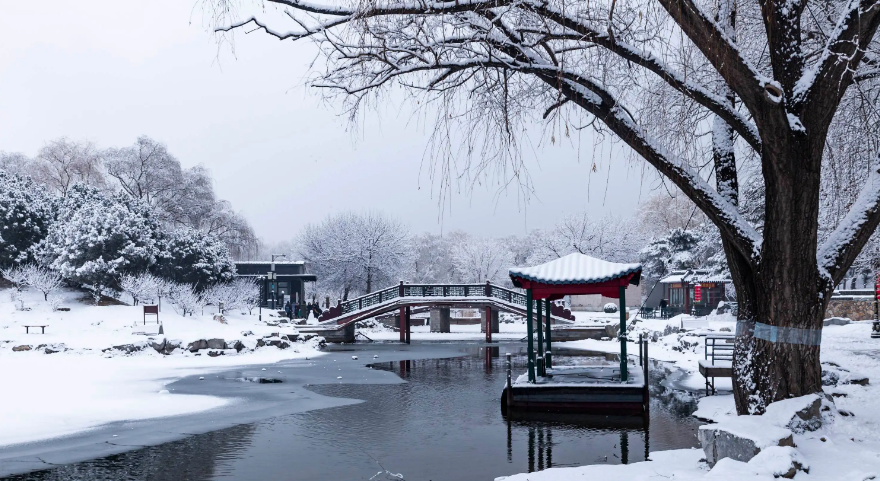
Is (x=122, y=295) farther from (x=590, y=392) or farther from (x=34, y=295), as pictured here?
(x=590, y=392)

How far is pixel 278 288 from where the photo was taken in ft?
198

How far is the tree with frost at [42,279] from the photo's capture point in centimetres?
3535

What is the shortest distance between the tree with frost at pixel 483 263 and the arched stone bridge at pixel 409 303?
119 feet

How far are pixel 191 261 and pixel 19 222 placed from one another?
362 inches

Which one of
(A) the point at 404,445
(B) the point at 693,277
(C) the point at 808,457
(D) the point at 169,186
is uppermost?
(D) the point at 169,186

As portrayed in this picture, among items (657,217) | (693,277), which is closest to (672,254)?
(693,277)

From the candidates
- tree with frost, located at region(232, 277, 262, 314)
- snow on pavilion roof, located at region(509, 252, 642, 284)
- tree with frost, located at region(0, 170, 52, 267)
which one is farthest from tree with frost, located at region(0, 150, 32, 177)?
snow on pavilion roof, located at region(509, 252, 642, 284)

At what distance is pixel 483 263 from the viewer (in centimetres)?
7900

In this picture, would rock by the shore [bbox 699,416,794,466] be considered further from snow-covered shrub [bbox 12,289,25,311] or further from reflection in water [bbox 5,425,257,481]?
snow-covered shrub [bbox 12,289,25,311]

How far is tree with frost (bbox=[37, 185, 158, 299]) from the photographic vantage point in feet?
120

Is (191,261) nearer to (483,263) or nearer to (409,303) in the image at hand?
(409,303)

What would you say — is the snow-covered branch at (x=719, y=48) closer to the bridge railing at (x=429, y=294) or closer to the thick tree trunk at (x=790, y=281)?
the thick tree trunk at (x=790, y=281)

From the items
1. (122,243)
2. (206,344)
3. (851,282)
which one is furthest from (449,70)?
(851,282)

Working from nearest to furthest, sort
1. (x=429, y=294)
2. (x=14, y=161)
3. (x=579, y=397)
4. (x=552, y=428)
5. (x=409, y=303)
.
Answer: (x=552, y=428), (x=579, y=397), (x=409, y=303), (x=429, y=294), (x=14, y=161)
